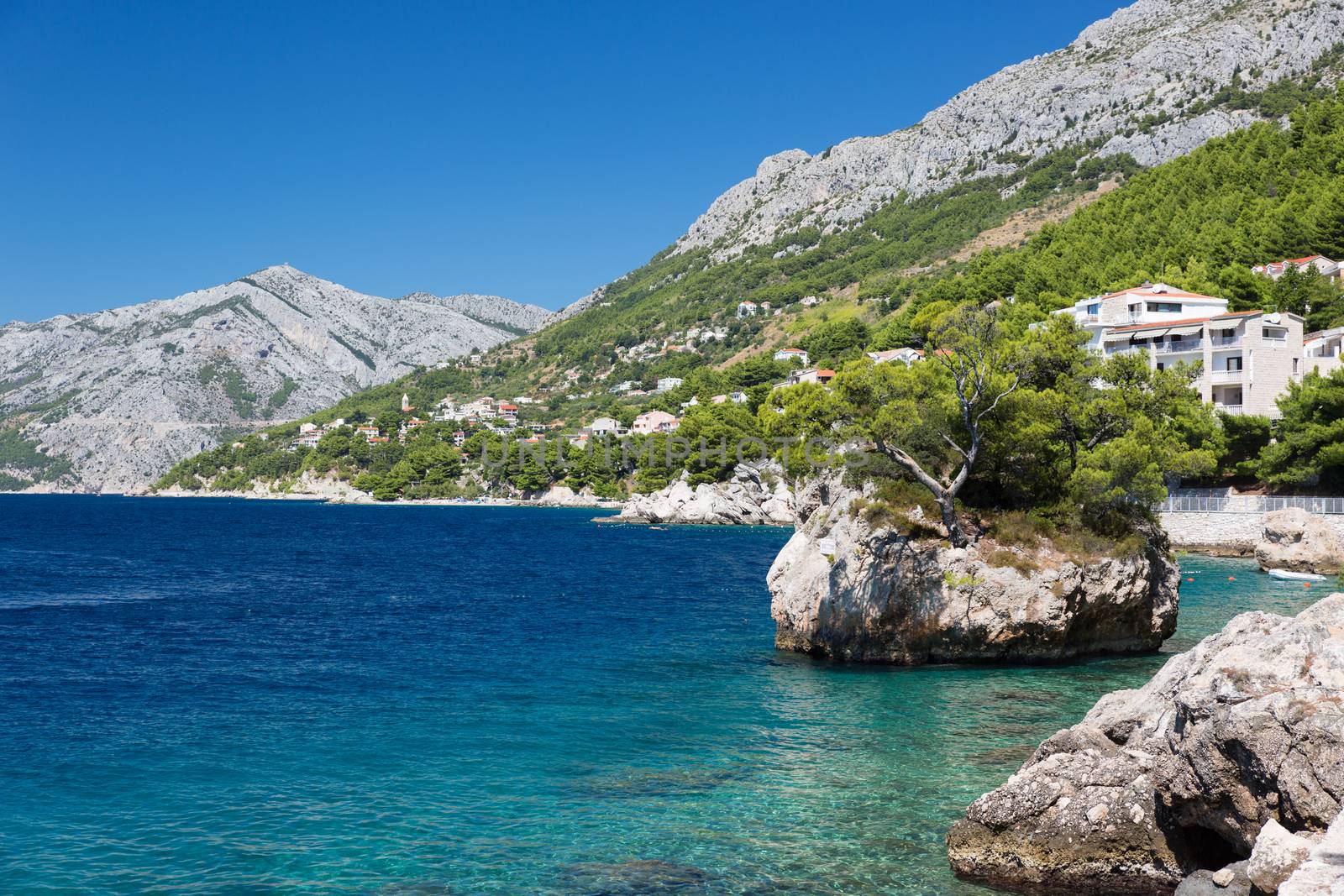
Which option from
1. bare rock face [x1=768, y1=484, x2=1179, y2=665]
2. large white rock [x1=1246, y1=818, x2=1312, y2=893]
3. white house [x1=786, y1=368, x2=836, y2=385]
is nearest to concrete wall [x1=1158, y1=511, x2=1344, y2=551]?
bare rock face [x1=768, y1=484, x2=1179, y2=665]

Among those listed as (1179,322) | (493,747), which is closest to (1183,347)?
(1179,322)

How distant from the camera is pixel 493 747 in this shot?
19609mm

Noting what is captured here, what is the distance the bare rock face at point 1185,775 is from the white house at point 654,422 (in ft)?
469

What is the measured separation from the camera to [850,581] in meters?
27.5

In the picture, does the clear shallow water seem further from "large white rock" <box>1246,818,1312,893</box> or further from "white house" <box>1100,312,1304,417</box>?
"white house" <box>1100,312,1304,417</box>

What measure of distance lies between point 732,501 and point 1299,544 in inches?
2654

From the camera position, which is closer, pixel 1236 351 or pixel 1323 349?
pixel 1323 349

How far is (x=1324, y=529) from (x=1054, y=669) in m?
32.4

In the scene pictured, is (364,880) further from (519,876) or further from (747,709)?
(747,709)

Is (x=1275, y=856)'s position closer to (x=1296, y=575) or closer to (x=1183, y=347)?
(x=1296, y=575)

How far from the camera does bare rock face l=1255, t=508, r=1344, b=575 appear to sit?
156ft

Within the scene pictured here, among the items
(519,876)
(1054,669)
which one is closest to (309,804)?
(519,876)

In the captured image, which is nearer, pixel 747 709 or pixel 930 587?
pixel 747 709

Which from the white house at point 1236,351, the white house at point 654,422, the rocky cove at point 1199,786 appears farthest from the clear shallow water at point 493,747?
the white house at point 654,422
